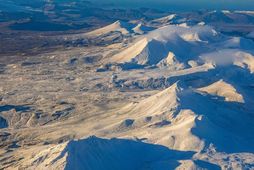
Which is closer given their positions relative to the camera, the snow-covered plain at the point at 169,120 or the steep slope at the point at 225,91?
the snow-covered plain at the point at 169,120

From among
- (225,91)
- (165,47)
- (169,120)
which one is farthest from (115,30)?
(169,120)

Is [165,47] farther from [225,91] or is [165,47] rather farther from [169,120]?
[169,120]

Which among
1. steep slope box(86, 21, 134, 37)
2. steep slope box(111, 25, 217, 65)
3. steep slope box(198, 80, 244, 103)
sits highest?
steep slope box(198, 80, 244, 103)

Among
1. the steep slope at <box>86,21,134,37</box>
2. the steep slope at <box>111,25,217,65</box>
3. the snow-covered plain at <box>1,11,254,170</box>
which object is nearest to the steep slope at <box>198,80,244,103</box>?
the snow-covered plain at <box>1,11,254,170</box>

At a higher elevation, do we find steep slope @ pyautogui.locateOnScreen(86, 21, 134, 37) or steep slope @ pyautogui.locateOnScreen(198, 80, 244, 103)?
steep slope @ pyautogui.locateOnScreen(198, 80, 244, 103)

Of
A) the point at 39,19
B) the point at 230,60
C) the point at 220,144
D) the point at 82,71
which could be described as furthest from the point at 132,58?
the point at 39,19

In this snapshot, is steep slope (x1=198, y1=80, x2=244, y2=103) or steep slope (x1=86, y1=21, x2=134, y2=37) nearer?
steep slope (x1=198, y1=80, x2=244, y2=103)

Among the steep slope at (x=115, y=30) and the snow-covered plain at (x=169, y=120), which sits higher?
the snow-covered plain at (x=169, y=120)

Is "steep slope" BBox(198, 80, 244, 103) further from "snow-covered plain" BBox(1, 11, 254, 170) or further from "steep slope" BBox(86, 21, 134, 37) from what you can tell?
"steep slope" BBox(86, 21, 134, 37)

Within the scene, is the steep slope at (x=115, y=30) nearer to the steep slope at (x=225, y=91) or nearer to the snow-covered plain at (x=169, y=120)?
the snow-covered plain at (x=169, y=120)

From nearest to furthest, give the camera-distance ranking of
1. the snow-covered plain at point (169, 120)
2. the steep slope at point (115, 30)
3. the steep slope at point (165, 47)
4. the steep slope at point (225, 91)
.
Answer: the snow-covered plain at point (169, 120), the steep slope at point (225, 91), the steep slope at point (165, 47), the steep slope at point (115, 30)

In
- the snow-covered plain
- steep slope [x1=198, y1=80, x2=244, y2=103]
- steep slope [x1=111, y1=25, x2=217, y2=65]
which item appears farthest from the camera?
steep slope [x1=111, y1=25, x2=217, y2=65]

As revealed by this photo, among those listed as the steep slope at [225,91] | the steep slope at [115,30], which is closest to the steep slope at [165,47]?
the steep slope at [225,91]

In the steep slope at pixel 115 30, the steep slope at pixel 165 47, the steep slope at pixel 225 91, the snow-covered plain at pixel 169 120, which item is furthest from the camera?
the steep slope at pixel 115 30
